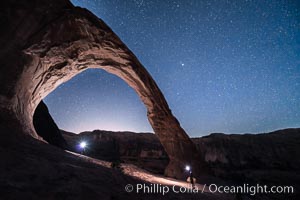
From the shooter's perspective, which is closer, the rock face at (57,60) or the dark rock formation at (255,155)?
the rock face at (57,60)

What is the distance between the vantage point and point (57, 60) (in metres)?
7.24

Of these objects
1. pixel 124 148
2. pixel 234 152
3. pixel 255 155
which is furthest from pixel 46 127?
pixel 255 155

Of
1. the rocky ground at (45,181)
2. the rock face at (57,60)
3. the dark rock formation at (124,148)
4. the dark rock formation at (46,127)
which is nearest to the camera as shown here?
the rocky ground at (45,181)

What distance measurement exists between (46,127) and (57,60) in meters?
10.2

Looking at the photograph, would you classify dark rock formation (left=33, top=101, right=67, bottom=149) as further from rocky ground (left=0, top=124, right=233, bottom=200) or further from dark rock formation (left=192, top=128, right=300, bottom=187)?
dark rock formation (left=192, top=128, right=300, bottom=187)

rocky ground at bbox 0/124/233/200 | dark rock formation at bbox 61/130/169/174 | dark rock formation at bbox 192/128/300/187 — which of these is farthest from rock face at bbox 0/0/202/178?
dark rock formation at bbox 61/130/169/174

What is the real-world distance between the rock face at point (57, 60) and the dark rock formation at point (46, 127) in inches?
312

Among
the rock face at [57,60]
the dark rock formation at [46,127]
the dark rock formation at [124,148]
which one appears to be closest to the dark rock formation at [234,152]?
the dark rock formation at [124,148]

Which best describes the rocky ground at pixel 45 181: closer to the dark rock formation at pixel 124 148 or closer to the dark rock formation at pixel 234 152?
the dark rock formation at pixel 234 152

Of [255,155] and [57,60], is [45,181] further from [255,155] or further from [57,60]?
[255,155]

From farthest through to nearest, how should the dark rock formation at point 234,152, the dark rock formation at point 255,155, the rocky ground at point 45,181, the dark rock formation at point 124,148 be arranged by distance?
the dark rock formation at point 124,148
the dark rock formation at point 234,152
the dark rock formation at point 255,155
the rocky ground at point 45,181

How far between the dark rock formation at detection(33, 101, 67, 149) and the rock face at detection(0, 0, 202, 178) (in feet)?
26.0

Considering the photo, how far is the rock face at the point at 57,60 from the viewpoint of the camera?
4859mm

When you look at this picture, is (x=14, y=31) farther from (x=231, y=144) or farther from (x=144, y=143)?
(x=231, y=144)
